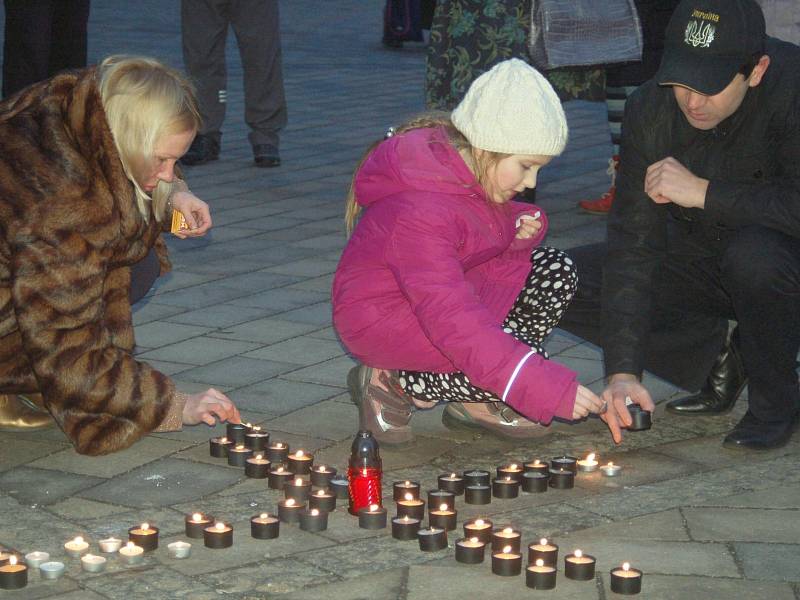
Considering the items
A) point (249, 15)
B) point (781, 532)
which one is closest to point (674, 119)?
point (781, 532)

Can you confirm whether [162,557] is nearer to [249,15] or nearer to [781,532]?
[781,532]

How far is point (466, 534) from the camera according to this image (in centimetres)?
396

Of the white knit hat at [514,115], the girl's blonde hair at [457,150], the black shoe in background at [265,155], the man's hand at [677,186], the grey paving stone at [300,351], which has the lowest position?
the black shoe in background at [265,155]

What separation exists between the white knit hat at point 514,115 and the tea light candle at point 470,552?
126 centimetres

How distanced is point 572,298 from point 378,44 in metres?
14.6

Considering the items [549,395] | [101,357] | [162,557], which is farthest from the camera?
[101,357]

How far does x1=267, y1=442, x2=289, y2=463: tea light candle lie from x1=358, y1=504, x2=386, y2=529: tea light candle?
1.95 ft

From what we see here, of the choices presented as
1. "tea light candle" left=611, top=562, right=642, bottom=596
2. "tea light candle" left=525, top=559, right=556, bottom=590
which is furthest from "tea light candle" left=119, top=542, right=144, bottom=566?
"tea light candle" left=611, top=562, right=642, bottom=596

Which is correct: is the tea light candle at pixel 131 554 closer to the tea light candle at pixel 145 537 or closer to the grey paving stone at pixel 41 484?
the tea light candle at pixel 145 537

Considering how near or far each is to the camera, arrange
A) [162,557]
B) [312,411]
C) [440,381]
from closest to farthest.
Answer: [162,557], [440,381], [312,411]

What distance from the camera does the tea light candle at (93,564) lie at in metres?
3.77

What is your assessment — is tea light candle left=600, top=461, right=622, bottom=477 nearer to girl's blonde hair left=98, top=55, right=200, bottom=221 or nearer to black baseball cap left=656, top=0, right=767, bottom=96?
black baseball cap left=656, top=0, right=767, bottom=96

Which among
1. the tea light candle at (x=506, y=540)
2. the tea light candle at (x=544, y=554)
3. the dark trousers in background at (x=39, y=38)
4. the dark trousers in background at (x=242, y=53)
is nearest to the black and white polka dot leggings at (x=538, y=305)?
the tea light candle at (x=506, y=540)

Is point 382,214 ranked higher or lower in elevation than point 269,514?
higher
